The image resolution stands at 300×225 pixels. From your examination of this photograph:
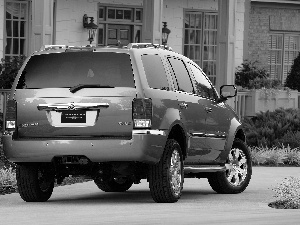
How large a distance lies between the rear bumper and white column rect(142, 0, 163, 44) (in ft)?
41.9

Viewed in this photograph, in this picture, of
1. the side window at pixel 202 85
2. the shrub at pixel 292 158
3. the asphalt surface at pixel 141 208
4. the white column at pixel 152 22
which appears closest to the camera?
the asphalt surface at pixel 141 208

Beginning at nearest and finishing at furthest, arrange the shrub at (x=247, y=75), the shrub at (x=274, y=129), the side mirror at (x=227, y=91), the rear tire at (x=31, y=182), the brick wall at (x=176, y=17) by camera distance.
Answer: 1. the rear tire at (x=31, y=182)
2. the side mirror at (x=227, y=91)
3. the shrub at (x=274, y=129)
4. the shrub at (x=247, y=75)
5. the brick wall at (x=176, y=17)

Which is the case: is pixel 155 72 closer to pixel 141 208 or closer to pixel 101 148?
pixel 101 148

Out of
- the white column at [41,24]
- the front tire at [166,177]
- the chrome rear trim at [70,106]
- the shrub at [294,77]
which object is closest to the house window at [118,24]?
the shrub at [294,77]

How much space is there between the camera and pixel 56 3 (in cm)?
2964

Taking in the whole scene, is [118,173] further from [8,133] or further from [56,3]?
[56,3]

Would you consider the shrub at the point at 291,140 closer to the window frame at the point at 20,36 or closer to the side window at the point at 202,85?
the window frame at the point at 20,36

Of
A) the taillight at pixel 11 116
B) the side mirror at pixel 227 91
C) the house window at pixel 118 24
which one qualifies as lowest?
the taillight at pixel 11 116

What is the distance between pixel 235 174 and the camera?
52.5ft

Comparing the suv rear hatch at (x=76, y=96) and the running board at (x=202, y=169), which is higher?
the suv rear hatch at (x=76, y=96)

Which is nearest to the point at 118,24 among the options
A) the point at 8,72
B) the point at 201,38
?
the point at 201,38

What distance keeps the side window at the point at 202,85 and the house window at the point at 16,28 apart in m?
13.9

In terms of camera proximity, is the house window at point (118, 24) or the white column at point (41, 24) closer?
the white column at point (41, 24)

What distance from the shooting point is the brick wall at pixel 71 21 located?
29.6 metres
